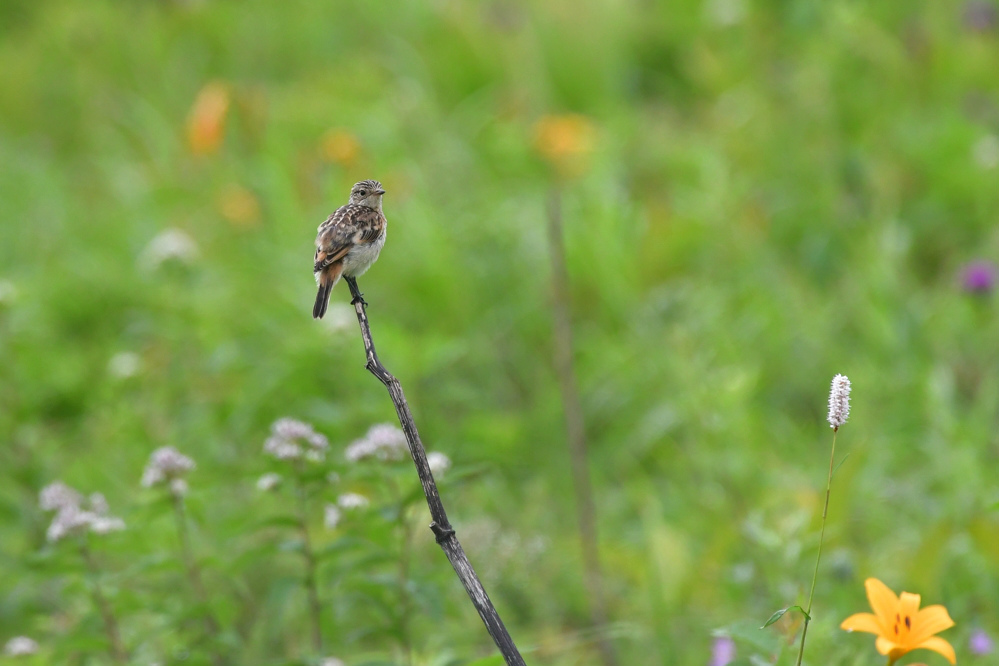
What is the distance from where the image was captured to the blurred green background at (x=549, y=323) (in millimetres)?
2301

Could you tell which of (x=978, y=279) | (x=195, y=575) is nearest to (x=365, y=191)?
(x=195, y=575)

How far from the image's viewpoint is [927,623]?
113 cm

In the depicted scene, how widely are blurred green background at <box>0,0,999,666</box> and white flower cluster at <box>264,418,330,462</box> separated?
23 centimetres

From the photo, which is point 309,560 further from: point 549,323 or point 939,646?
point 549,323

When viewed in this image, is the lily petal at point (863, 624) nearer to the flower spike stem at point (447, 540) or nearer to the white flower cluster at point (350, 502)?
the flower spike stem at point (447, 540)

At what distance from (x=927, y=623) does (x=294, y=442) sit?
1.02 meters

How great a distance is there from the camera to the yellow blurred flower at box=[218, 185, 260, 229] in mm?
4285

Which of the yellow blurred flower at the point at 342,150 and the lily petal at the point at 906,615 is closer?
the lily petal at the point at 906,615

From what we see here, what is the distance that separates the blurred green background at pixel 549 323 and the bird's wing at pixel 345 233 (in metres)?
0.52

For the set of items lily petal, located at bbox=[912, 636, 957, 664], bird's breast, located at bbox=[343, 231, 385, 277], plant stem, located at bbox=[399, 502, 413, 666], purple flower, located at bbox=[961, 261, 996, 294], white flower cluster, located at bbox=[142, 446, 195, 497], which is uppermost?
purple flower, located at bbox=[961, 261, 996, 294]

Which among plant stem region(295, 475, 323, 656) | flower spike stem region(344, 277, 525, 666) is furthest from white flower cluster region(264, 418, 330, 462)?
flower spike stem region(344, 277, 525, 666)

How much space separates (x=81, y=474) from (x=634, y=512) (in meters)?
1.69

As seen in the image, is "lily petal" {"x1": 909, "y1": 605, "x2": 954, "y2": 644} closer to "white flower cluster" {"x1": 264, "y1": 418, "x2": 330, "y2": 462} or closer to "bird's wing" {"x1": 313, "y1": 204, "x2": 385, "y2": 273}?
"bird's wing" {"x1": 313, "y1": 204, "x2": 385, "y2": 273}

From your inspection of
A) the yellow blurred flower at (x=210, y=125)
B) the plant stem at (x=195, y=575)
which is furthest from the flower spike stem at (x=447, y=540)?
the yellow blurred flower at (x=210, y=125)
